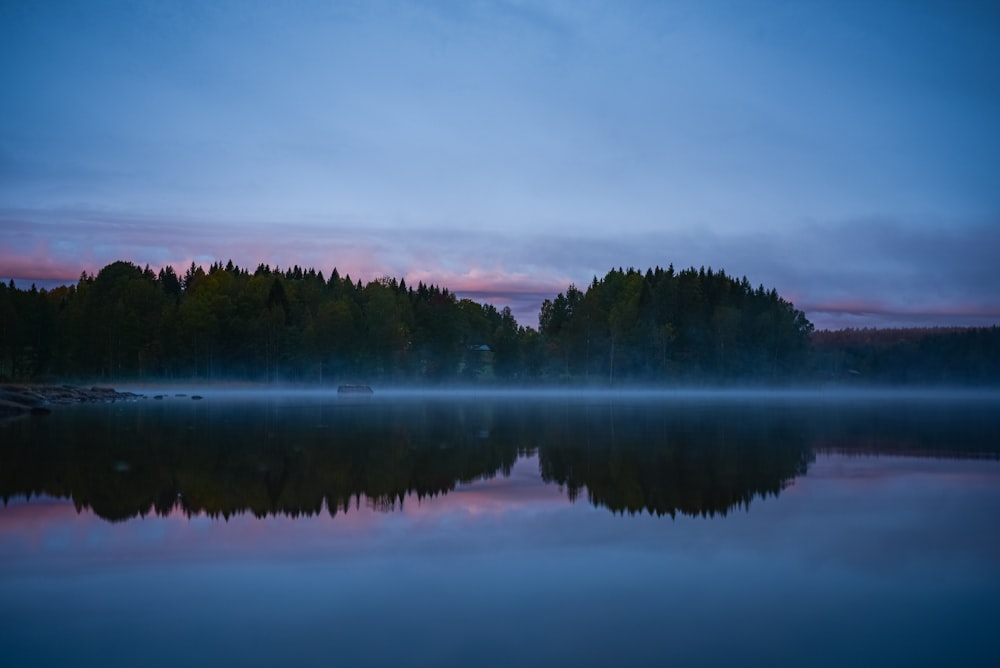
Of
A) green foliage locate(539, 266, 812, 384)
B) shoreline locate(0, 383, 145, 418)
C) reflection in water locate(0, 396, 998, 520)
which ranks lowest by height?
shoreline locate(0, 383, 145, 418)

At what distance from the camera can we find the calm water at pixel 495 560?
6.83 meters

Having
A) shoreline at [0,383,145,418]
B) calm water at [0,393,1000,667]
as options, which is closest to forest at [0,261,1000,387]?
shoreline at [0,383,145,418]

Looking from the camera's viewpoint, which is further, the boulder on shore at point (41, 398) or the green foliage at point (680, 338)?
the green foliage at point (680, 338)

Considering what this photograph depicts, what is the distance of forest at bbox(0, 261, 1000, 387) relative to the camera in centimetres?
9744

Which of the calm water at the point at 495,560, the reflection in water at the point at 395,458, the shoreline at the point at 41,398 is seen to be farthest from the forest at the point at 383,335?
the calm water at the point at 495,560

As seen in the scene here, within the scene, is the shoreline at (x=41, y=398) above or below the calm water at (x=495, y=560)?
below

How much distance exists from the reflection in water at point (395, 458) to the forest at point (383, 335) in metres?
65.0

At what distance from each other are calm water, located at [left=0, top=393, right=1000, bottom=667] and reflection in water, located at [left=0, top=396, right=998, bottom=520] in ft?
0.47

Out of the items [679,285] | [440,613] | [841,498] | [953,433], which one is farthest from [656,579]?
Result: [679,285]

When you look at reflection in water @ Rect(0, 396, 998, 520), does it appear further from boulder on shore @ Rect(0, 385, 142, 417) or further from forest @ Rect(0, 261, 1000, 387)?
forest @ Rect(0, 261, 1000, 387)

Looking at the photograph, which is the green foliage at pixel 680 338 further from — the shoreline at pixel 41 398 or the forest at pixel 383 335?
the shoreline at pixel 41 398

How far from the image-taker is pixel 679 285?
10869cm

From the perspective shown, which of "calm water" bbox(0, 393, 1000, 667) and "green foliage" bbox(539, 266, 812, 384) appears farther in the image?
"green foliage" bbox(539, 266, 812, 384)

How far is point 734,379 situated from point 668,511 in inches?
3899
